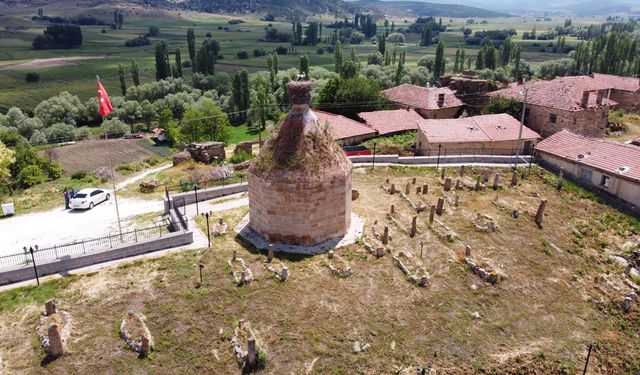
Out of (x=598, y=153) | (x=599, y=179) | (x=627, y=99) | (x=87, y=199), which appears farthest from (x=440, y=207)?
(x=627, y=99)

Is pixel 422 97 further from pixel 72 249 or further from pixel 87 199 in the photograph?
pixel 72 249

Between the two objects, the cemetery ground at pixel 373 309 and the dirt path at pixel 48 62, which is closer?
the cemetery ground at pixel 373 309

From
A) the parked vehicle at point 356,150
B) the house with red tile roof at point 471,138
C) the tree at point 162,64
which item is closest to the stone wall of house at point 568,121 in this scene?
the house with red tile roof at point 471,138

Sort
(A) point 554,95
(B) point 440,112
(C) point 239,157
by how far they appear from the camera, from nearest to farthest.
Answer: (C) point 239,157
(A) point 554,95
(B) point 440,112

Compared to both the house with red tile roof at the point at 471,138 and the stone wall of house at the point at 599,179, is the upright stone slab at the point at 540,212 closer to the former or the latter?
the stone wall of house at the point at 599,179

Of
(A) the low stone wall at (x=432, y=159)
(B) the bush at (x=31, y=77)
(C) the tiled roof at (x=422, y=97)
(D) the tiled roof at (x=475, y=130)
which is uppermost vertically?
(C) the tiled roof at (x=422, y=97)

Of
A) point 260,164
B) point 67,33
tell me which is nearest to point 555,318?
point 260,164
